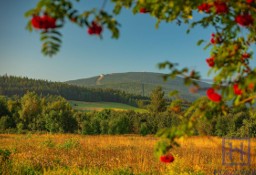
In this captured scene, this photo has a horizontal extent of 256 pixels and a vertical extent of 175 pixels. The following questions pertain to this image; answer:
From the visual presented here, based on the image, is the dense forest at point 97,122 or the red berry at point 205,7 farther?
the dense forest at point 97,122

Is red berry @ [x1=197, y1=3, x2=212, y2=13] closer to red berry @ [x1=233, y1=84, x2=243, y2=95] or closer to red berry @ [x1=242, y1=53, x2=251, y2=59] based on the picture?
red berry @ [x1=242, y1=53, x2=251, y2=59]

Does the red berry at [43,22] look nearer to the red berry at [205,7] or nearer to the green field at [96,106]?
the red berry at [205,7]

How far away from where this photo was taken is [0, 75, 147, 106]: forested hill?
133250 millimetres

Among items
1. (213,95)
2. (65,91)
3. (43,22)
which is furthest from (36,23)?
(65,91)

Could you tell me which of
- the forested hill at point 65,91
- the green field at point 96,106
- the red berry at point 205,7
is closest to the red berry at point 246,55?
the red berry at point 205,7

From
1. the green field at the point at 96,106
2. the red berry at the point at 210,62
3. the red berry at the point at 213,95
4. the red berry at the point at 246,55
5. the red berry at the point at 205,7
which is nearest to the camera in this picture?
the red berry at the point at 213,95

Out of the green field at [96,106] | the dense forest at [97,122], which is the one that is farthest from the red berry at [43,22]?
the green field at [96,106]

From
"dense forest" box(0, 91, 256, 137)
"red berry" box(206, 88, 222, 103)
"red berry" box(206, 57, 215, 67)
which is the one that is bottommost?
"dense forest" box(0, 91, 256, 137)

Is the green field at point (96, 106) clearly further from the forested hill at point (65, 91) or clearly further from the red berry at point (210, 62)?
the red berry at point (210, 62)

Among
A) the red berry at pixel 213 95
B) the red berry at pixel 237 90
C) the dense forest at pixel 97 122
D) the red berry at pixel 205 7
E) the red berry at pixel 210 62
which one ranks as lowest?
the dense forest at pixel 97 122

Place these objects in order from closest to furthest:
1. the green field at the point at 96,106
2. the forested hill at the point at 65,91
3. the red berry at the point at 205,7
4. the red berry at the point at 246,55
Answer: the red berry at the point at 205,7, the red berry at the point at 246,55, the green field at the point at 96,106, the forested hill at the point at 65,91

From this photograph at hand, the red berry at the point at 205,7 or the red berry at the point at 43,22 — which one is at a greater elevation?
the red berry at the point at 205,7

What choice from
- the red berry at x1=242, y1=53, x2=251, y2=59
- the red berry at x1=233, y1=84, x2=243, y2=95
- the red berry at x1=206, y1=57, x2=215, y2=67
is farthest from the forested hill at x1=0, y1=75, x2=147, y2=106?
the red berry at x1=233, y1=84, x2=243, y2=95

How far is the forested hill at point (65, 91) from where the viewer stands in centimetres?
13325
